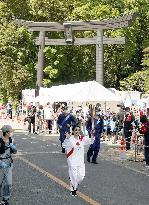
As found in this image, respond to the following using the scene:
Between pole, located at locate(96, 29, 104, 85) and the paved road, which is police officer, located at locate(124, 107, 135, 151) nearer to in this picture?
the paved road

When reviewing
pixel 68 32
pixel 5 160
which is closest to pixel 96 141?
pixel 5 160

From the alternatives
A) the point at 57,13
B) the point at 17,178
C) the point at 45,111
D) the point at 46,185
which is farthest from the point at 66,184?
the point at 57,13

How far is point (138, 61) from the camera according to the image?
66.6 meters

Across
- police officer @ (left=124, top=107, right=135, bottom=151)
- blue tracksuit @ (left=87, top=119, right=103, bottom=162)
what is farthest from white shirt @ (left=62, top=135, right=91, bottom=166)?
police officer @ (left=124, top=107, right=135, bottom=151)

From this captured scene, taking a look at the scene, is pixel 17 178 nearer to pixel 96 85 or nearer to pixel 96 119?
pixel 96 119

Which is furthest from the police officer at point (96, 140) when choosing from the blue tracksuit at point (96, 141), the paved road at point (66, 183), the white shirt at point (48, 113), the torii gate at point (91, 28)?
the torii gate at point (91, 28)

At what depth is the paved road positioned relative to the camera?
11.5 metres

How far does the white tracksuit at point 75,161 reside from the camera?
12.3m

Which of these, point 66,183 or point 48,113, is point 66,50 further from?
point 66,183

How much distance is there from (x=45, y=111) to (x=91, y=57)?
27.5 meters

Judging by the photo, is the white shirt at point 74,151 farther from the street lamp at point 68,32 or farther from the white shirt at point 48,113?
the street lamp at point 68,32

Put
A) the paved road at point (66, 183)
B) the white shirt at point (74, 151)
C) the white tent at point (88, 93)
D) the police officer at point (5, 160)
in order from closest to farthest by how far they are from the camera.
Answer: the police officer at point (5, 160) < the paved road at point (66, 183) < the white shirt at point (74, 151) < the white tent at point (88, 93)

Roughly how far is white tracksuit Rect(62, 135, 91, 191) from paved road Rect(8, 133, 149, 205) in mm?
321

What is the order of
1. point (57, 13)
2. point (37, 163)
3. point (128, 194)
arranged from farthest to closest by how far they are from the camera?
point (57, 13) → point (37, 163) → point (128, 194)
